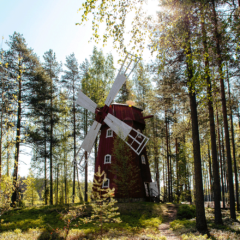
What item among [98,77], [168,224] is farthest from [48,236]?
[98,77]

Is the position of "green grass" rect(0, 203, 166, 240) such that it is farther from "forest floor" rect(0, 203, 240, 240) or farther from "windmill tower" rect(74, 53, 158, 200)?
"windmill tower" rect(74, 53, 158, 200)

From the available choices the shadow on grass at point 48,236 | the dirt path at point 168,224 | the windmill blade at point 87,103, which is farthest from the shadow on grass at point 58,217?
the windmill blade at point 87,103

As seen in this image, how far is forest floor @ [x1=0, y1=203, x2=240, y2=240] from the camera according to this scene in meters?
9.00

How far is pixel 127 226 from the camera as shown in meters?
11.3

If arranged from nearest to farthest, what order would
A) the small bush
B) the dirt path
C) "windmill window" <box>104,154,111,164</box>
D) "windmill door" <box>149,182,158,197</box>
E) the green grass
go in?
1. the dirt path
2. the green grass
3. the small bush
4. "windmill window" <box>104,154,111,164</box>
5. "windmill door" <box>149,182,158,197</box>

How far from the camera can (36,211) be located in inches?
639

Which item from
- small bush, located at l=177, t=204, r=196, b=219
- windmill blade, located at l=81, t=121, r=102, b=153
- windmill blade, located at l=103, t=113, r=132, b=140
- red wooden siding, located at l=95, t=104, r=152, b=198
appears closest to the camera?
small bush, located at l=177, t=204, r=196, b=219

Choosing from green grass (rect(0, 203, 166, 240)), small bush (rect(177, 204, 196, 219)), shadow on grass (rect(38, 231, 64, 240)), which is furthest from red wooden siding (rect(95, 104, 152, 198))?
shadow on grass (rect(38, 231, 64, 240))

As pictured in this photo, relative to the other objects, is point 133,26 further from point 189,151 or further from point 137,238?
point 189,151

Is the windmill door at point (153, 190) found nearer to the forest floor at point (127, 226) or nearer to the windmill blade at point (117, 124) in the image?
the forest floor at point (127, 226)

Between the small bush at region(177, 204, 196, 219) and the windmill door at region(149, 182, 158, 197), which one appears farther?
the windmill door at region(149, 182, 158, 197)

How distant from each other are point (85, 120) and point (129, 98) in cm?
605

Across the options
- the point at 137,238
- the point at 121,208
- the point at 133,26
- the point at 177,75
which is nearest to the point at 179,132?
the point at 177,75

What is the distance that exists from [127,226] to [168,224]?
269 centimetres
